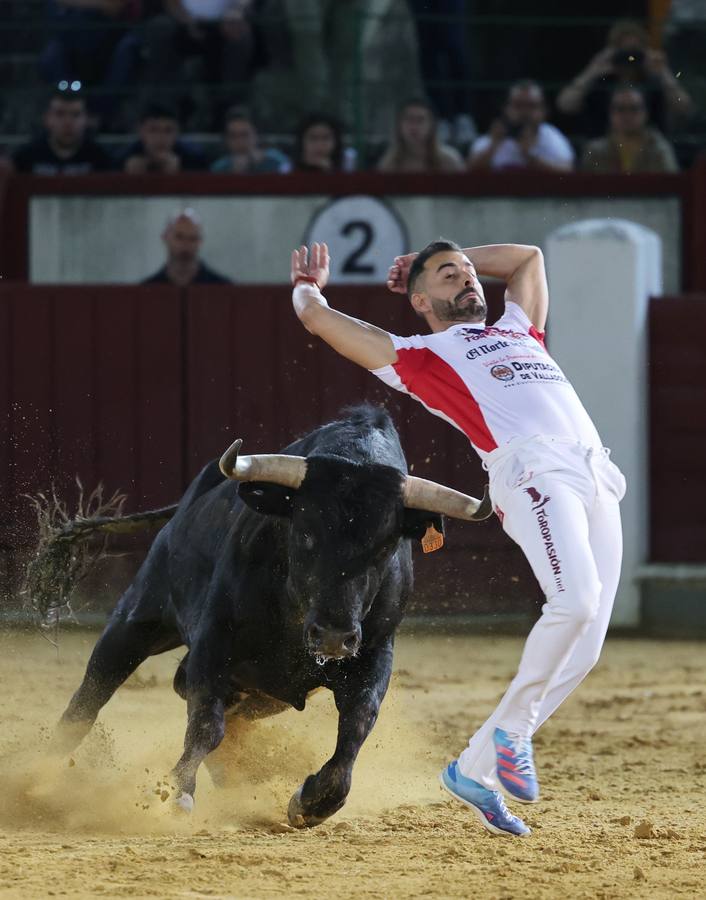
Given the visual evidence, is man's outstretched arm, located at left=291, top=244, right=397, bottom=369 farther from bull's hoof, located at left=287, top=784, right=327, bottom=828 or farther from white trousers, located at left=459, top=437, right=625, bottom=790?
bull's hoof, located at left=287, top=784, right=327, bottom=828

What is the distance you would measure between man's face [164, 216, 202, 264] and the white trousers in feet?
16.3

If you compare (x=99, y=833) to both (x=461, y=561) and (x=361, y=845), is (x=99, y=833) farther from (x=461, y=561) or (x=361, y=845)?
(x=461, y=561)

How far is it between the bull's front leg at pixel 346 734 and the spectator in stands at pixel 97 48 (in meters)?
6.30

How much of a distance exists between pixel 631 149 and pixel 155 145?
2633 millimetres

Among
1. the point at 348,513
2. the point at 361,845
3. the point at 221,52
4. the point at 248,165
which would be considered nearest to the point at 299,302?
the point at 348,513

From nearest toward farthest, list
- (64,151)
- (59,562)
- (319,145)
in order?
(59,562) < (319,145) < (64,151)

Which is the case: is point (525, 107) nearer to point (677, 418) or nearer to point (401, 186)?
point (401, 186)

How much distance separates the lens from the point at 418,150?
9531 mm

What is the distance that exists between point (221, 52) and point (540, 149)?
1980 mm

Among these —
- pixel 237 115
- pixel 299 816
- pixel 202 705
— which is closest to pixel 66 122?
pixel 237 115

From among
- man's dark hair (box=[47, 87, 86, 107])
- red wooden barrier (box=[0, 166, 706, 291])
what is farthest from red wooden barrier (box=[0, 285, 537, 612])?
man's dark hair (box=[47, 87, 86, 107])

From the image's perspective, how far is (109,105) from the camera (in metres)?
10.1

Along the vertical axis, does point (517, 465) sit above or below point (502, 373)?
below

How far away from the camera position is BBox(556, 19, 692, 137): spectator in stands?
31.5 feet
